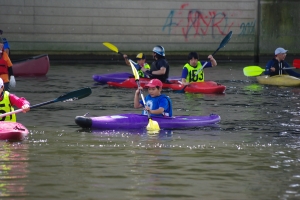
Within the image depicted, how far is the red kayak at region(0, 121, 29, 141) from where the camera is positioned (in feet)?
38.4

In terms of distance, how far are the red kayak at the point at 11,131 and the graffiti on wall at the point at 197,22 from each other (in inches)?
795

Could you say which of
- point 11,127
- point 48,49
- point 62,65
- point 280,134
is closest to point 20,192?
point 11,127

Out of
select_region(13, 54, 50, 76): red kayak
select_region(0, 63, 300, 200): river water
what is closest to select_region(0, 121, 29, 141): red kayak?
select_region(0, 63, 300, 200): river water

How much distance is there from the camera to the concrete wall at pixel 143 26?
30281 millimetres

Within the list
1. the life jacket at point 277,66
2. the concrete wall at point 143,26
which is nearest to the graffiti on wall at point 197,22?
the concrete wall at point 143,26

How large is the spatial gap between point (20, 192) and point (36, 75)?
1643cm

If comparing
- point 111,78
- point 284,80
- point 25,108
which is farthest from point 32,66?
point 25,108

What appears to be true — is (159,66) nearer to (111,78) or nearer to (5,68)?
(111,78)

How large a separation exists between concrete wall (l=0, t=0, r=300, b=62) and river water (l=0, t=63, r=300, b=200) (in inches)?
505

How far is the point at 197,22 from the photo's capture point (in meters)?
32.0

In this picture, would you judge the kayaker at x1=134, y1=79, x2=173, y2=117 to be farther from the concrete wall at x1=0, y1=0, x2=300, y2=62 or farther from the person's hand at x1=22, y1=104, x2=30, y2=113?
the concrete wall at x1=0, y1=0, x2=300, y2=62

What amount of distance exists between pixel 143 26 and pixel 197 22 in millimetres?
2130

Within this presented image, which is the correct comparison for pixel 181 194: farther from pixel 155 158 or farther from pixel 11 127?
pixel 11 127

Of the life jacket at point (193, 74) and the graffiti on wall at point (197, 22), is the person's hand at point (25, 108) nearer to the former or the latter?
the life jacket at point (193, 74)
